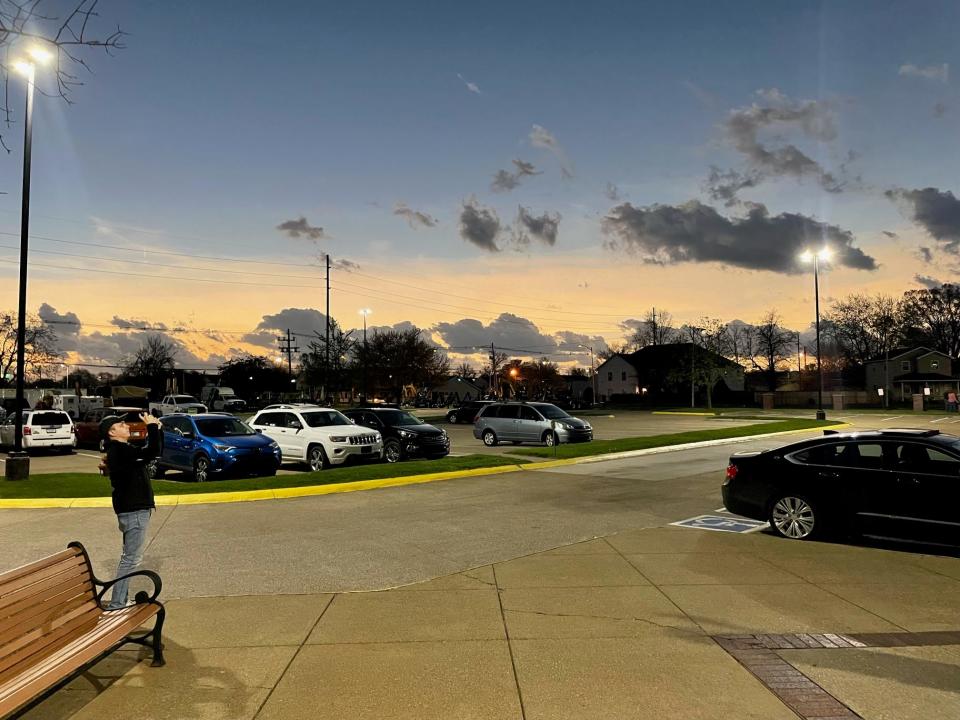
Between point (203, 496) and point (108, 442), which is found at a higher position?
point (108, 442)

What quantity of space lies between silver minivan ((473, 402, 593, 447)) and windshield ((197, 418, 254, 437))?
10.9 meters

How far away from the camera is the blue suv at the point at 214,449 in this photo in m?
15.6

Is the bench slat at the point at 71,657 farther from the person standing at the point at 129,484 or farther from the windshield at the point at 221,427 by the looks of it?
the windshield at the point at 221,427

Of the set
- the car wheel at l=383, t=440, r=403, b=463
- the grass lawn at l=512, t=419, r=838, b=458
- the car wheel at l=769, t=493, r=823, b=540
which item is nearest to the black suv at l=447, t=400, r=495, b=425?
the grass lawn at l=512, t=419, r=838, b=458

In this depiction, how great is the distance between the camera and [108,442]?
5879 millimetres

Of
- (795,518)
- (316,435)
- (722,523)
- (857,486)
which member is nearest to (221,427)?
(316,435)

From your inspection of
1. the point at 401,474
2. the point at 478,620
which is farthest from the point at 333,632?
the point at 401,474

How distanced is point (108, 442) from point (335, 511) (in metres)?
6.09

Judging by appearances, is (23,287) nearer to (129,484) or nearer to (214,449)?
(214,449)

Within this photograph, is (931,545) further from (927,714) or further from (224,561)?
(224,561)

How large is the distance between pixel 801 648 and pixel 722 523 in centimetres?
522

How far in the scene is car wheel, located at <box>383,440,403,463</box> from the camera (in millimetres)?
19609

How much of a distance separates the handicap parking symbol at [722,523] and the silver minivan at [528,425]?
13.7m

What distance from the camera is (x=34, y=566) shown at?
441cm
